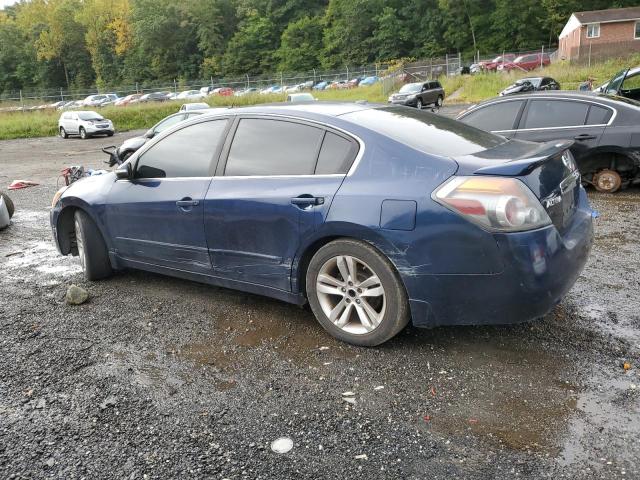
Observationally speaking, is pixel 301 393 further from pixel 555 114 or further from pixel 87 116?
pixel 87 116

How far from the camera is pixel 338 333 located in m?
3.74

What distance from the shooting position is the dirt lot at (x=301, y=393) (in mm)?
2590

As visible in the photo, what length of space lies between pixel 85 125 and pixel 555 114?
1033 inches

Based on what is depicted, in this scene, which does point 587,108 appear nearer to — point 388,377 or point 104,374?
point 388,377

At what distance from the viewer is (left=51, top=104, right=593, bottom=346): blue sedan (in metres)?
3.17

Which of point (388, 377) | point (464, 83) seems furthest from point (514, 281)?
point (464, 83)

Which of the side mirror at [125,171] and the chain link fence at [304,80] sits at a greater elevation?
the chain link fence at [304,80]

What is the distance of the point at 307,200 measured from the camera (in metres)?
3.64

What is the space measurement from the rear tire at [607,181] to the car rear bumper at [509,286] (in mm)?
5273

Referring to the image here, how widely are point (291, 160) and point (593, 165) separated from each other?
5917 mm

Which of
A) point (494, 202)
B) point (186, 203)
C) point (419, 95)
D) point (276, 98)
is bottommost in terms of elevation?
point (186, 203)

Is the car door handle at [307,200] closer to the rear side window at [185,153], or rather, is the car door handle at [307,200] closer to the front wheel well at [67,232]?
the rear side window at [185,153]

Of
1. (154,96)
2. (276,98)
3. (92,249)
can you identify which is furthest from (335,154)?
(154,96)

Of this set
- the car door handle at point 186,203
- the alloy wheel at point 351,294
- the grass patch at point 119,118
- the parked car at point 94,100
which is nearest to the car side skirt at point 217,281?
the alloy wheel at point 351,294
